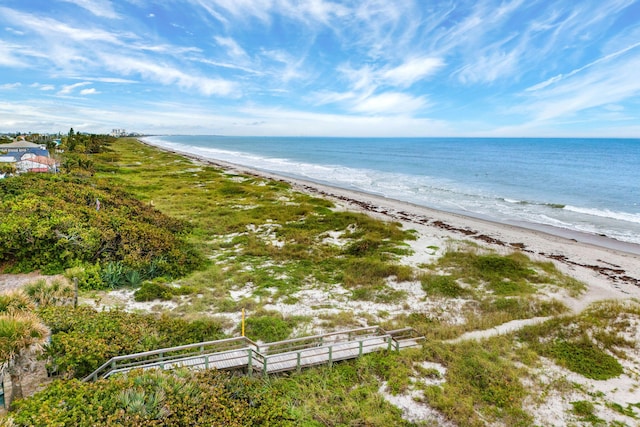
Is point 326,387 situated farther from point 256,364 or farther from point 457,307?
point 457,307

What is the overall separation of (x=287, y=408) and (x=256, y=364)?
1.95m

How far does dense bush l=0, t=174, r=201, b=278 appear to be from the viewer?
1756 centimetres

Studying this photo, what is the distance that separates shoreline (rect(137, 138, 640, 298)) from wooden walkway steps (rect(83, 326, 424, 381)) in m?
16.1

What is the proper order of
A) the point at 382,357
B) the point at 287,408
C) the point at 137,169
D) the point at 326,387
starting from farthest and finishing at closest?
1. the point at 137,169
2. the point at 382,357
3. the point at 326,387
4. the point at 287,408

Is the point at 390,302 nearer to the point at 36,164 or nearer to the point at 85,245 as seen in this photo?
the point at 85,245

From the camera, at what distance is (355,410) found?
9297 millimetres

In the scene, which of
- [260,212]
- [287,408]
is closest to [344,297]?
[287,408]

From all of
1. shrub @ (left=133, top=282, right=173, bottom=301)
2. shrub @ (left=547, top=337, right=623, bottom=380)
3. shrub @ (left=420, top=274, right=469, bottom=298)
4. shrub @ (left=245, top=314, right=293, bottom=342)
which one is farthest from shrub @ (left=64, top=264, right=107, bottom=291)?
shrub @ (left=547, top=337, right=623, bottom=380)

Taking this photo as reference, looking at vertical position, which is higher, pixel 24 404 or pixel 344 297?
pixel 24 404

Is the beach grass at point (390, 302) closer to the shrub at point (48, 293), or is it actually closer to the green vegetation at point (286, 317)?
the green vegetation at point (286, 317)

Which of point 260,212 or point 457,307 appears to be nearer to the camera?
point 457,307

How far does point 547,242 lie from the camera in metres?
28.8

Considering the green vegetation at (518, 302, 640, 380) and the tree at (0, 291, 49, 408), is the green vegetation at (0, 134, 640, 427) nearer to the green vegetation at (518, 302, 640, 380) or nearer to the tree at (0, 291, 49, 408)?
the green vegetation at (518, 302, 640, 380)

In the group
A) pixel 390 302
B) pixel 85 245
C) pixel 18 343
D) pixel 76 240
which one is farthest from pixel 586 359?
pixel 76 240
